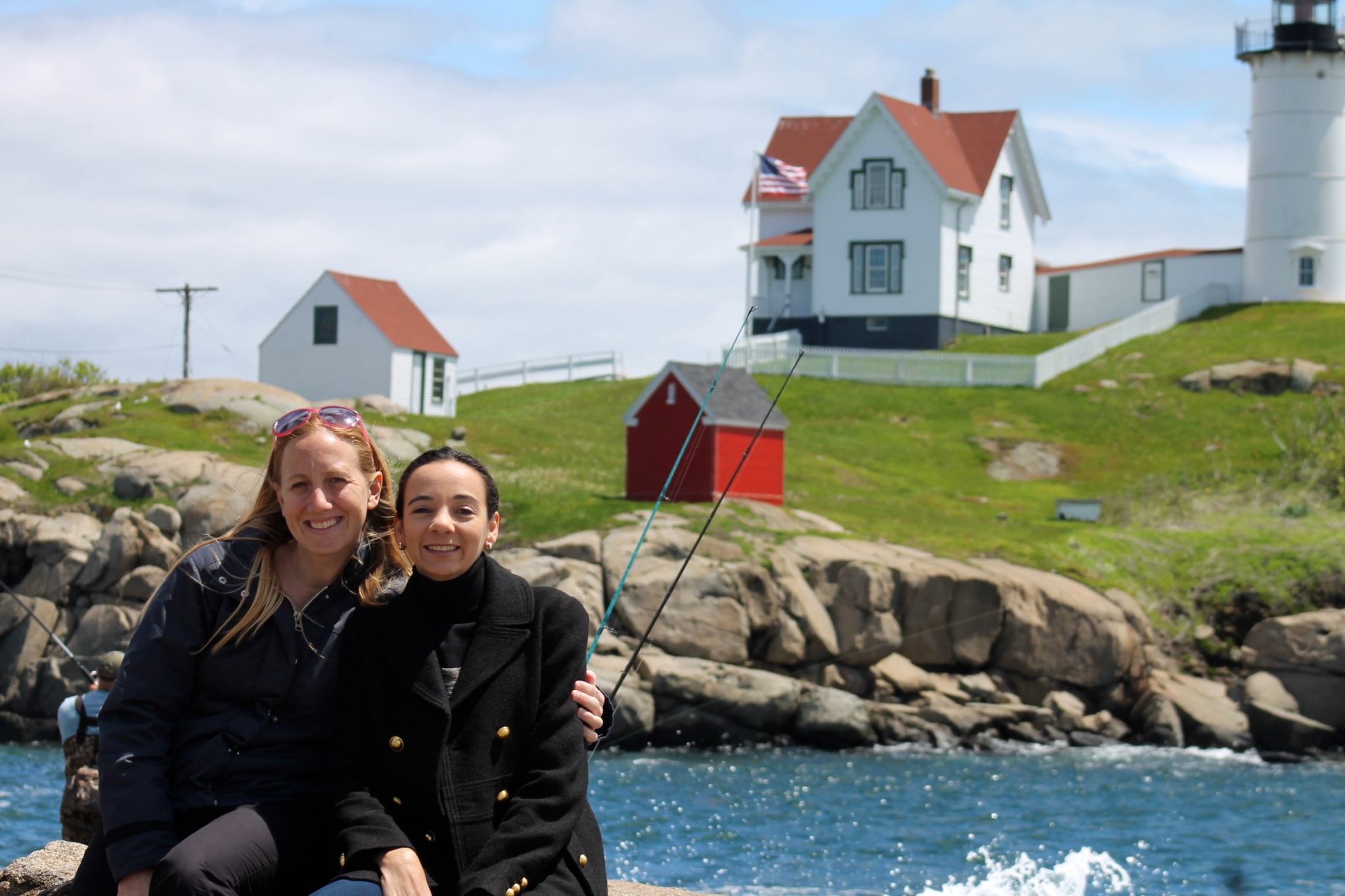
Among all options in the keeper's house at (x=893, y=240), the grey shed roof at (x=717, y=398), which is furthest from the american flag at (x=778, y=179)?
the grey shed roof at (x=717, y=398)

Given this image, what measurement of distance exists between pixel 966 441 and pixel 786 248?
14761 millimetres

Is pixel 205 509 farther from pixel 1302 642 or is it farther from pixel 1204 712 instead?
pixel 1302 642

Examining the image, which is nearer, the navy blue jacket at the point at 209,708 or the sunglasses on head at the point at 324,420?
the navy blue jacket at the point at 209,708

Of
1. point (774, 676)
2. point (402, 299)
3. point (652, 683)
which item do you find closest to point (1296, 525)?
point (774, 676)

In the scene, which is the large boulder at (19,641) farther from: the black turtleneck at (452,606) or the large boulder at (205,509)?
the black turtleneck at (452,606)

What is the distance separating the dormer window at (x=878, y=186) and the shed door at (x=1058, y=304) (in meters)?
8.47

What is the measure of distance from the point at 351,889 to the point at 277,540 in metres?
1.30

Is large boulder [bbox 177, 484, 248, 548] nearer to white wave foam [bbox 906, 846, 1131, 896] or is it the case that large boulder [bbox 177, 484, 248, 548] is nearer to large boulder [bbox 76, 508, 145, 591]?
large boulder [bbox 76, 508, 145, 591]

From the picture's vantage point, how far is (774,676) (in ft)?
79.5

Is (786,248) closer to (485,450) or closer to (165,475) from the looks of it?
(485,450)

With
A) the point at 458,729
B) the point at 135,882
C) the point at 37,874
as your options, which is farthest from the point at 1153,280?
the point at 135,882

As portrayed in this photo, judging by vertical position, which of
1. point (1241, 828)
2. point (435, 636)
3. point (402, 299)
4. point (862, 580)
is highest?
point (402, 299)

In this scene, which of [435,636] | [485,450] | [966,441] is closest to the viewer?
[435,636]

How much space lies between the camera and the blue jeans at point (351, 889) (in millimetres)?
4285
